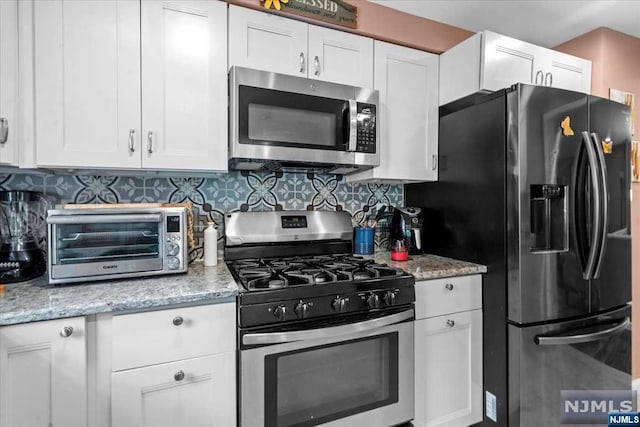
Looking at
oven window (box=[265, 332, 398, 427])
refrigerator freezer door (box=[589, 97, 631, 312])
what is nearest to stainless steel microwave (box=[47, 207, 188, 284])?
oven window (box=[265, 332, 398, 427])

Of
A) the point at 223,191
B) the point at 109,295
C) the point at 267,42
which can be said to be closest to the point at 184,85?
the point at 267,42

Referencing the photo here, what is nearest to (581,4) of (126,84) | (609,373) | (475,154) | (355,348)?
(475,154)

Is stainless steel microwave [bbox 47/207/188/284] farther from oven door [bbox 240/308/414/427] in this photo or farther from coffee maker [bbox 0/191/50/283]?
oven door [bbox 240/308/414/427]

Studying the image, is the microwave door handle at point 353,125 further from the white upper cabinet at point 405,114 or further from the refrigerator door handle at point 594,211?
the refrigerator door handle at point 594,211

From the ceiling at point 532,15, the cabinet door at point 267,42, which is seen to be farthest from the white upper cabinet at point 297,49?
the ceiling at point 532,15

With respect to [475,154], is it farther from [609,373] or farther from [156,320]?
[156,320]

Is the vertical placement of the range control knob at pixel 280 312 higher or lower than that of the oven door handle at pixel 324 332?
higher

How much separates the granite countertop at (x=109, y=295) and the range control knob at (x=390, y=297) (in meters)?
0.64

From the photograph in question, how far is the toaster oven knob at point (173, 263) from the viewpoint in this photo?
1453mm

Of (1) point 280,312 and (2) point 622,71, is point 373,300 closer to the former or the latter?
(1) point 280,312

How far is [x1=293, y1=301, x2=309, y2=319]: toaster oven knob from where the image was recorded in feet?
4.32

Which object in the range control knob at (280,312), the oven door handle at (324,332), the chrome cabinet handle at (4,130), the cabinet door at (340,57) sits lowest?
the oven door handle at (324,332)

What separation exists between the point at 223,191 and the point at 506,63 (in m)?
1.81

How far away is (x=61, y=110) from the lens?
134 centimetres
